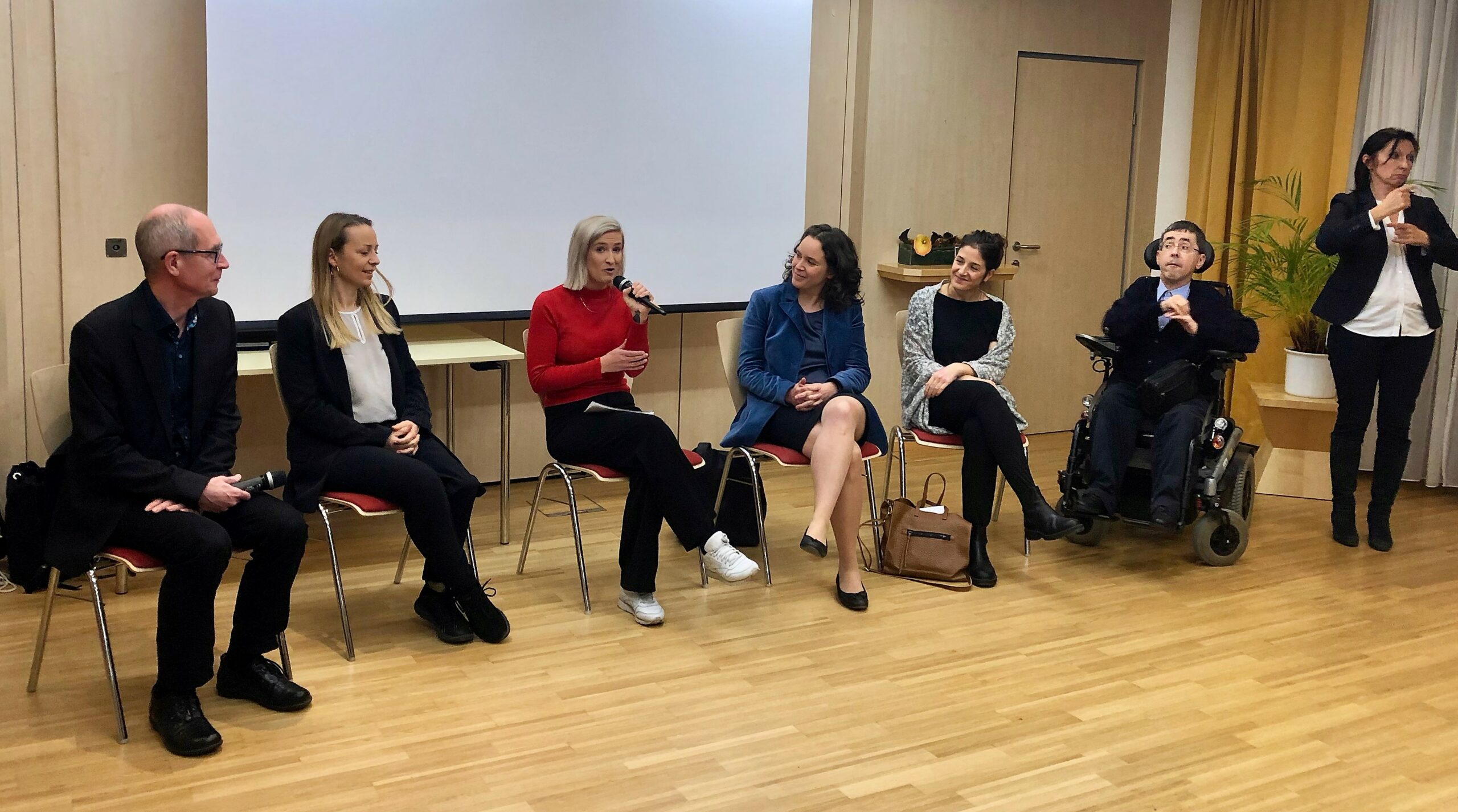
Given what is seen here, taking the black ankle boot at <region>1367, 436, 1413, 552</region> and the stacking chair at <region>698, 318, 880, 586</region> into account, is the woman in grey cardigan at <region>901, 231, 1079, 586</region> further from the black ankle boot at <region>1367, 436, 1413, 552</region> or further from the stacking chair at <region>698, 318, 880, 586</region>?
the black ankle boot at <region>1367, 436, 1413, 552</region>

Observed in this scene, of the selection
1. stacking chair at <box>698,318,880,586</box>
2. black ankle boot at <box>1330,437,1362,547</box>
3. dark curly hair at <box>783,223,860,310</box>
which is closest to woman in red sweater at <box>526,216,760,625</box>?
stacking chair at <box>698,318,880,586</box>

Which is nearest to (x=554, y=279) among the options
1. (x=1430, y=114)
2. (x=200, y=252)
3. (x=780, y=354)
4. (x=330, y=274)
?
(x=780, y=354)

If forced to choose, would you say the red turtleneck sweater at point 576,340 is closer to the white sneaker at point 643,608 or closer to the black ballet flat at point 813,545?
the white sneaker at point 643,608

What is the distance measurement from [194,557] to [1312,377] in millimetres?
4472

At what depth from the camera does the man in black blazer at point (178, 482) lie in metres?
2.82

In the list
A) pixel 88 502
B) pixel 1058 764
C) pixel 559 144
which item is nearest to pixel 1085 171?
pixel 559 144

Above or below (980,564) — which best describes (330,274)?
above

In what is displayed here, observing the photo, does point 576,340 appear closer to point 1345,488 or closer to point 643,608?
point 643,608

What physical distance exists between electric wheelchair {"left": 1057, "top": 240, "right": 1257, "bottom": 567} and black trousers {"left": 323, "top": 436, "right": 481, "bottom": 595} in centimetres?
210

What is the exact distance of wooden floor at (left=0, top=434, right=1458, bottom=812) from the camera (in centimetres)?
272

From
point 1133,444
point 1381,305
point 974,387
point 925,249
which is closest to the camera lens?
point 974,387

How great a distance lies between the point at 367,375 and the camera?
354cm

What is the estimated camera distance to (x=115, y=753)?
9.09ft

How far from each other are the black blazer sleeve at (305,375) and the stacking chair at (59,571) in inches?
21.4
